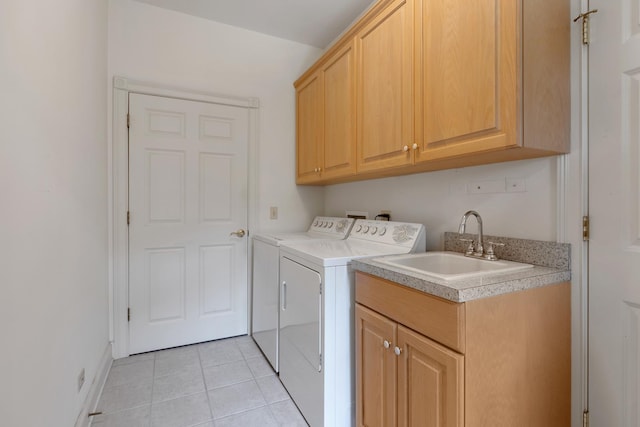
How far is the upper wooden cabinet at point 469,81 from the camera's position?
1055 millimetres

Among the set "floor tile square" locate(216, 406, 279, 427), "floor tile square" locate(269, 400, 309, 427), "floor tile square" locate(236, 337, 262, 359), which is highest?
"floor tile square" locate(236, 337, 262, 359)

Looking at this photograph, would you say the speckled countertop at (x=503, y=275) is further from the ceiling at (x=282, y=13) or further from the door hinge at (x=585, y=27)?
the ceiling at (x=282, y=13)

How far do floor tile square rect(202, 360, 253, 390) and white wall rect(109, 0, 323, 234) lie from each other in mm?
1133

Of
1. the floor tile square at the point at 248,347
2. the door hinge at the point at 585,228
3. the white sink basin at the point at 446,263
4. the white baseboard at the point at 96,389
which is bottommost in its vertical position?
the floor tile square at the point at 248,347

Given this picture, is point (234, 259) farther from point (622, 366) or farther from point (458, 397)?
point (622, 366)

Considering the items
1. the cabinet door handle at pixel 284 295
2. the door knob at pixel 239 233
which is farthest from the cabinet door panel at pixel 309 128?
the cabinet door handle at pixel 284 295

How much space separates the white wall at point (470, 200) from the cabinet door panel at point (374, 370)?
2.35 feet

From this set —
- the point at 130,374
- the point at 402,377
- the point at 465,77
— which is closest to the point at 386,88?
the point at 465,77

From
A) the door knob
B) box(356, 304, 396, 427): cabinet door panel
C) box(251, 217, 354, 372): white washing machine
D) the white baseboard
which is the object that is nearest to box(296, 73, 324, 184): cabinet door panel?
box(251, 217, 354, 372): white washing machine

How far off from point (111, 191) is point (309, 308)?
1.75 metres

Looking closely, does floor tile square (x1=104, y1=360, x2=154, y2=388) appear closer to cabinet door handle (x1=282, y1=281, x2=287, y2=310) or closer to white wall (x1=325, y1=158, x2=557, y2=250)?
cabinet door handle (x1=282, y1=281, x2=287, y2=310)

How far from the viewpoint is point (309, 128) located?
8.29 feet

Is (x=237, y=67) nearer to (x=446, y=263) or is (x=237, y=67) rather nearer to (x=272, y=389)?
(x=446, y=263)

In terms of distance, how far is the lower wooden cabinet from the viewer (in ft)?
3.10
